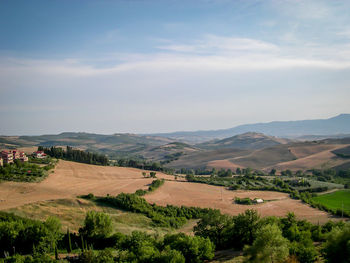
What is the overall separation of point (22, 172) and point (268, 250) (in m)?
68.6

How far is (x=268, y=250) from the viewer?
27844 millimetres

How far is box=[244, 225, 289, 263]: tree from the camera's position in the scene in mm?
27672

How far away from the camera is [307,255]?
3077 cm

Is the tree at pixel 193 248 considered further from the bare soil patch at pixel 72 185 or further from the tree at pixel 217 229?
the bare soil patch at pixel 72 185

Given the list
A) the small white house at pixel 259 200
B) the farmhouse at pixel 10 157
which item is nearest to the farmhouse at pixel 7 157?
the farmhouse at pixel 10 157

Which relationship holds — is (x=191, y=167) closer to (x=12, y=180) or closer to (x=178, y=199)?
(x=178, y=199)

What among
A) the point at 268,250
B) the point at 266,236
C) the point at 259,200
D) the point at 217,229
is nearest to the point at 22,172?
the point at 217,229

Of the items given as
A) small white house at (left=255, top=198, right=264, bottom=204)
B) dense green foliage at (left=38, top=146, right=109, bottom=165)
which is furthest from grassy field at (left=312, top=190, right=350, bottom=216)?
dense green foliage at (left=38, top=146, right=109, bottom=165)

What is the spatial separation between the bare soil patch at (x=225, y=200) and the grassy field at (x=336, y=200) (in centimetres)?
626

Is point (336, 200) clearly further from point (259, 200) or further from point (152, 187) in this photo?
point (152, 187)

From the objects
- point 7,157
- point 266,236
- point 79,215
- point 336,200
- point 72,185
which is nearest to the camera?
point 266,236

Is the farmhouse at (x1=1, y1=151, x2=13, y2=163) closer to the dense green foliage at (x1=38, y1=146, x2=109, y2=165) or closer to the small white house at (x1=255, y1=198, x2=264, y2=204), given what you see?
the dense green foliage at (x1=38, y1=146, x2=109, y2=165)

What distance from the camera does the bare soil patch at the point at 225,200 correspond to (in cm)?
6562

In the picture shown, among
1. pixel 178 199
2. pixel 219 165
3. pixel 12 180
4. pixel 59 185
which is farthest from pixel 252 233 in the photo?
pixel 219 165
